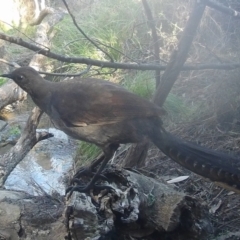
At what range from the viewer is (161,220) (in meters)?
3.14

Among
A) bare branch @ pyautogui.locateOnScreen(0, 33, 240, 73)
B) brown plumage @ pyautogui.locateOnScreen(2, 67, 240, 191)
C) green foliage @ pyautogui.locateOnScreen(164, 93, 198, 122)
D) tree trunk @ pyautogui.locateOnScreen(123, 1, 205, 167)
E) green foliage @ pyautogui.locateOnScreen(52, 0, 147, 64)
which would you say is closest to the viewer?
brown plumage @ pyautogui.locateOnScreen(2, 67, 240, 191)

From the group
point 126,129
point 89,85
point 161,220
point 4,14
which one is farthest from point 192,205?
point 4,14

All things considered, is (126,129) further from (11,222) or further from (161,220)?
(11,222)

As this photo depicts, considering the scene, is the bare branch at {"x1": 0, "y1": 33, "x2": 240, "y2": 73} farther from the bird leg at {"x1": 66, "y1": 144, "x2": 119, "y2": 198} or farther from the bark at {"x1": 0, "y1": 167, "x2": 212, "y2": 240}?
the bark at {"x1": 0, "y1": 167, "x2": 212, "y2": 240}

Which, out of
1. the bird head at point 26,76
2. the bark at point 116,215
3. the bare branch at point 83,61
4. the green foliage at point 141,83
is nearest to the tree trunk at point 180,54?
the bare branch at point 83,61

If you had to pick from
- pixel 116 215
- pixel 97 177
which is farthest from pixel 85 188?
pixel 116 215

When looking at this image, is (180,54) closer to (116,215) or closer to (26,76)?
(26,76)

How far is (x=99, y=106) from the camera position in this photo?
3432 millimetres

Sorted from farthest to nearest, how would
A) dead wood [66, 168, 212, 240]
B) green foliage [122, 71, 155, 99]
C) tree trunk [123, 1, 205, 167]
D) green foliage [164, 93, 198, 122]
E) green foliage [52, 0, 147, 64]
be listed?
green foliage [52, 0, 147, 64], green foliage [122, 71, 155, 99], green foliage [164, 93, 198, 122], tree trunk [123, 1, 205, 167], dead wood [66, 168, 212, 240]

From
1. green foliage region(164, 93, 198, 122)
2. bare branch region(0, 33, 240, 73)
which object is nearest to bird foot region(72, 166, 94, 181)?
bare branch region(0, 33, 240, 73)

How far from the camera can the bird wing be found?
11.2 feet

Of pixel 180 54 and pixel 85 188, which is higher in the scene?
pixel 180 54

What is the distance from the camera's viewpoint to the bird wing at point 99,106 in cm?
341

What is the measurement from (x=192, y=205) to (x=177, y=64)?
1.30 metres
